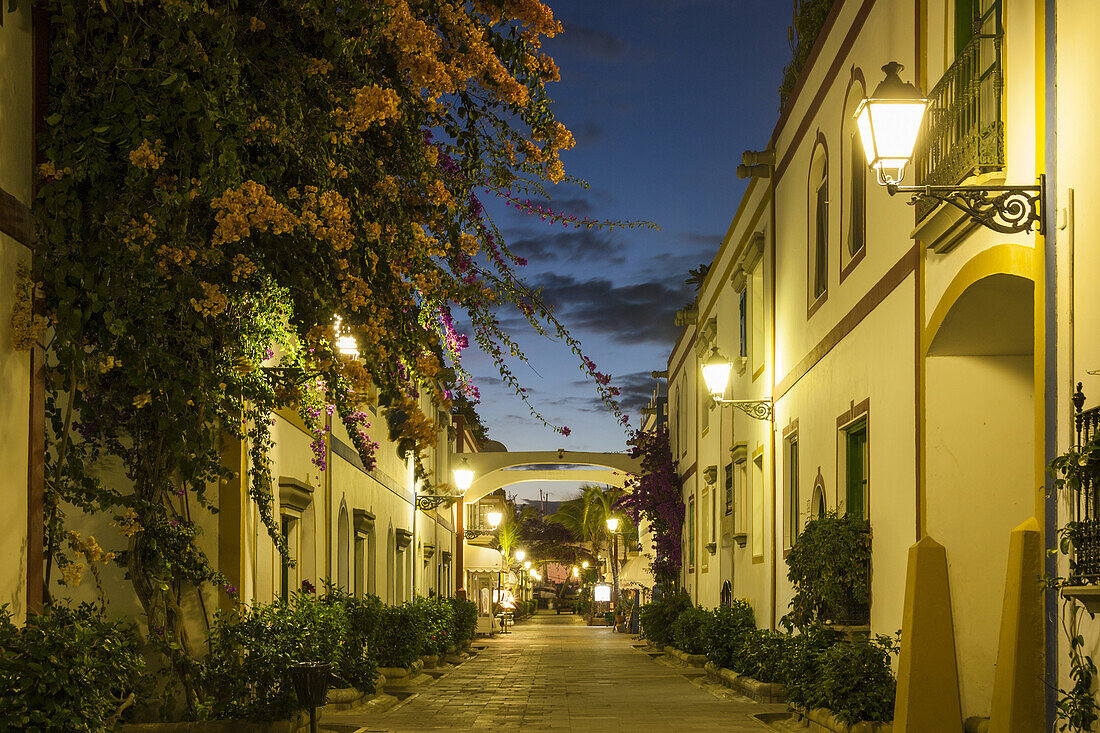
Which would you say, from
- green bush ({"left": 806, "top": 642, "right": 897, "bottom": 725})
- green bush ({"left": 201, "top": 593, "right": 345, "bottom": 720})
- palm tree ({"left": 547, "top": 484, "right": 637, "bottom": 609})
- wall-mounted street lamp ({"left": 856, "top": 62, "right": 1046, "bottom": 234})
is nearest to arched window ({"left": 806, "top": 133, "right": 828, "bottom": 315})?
green bush ({"left": 806, "top": 642, "right": 897, "bottom": 725})

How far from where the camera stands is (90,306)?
637 centimetres

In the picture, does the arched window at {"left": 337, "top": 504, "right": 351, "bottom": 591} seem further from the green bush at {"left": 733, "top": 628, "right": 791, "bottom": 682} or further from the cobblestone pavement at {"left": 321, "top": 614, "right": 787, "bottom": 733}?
the green bush at {"left": 733, "top": 628, "right": 791, "bottom": 682}

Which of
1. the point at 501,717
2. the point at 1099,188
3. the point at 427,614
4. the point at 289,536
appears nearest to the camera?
the point at 1099,188

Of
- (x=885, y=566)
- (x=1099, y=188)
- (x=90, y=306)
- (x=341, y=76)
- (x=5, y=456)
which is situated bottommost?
(x=885, y=566)

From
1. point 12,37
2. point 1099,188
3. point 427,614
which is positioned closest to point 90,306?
point 12,37

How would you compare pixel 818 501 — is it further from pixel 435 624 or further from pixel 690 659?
pixel 435 624

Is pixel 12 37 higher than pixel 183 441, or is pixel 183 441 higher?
pixel 12 37

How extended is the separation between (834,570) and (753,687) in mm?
3671

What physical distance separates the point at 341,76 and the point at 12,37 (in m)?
1.71

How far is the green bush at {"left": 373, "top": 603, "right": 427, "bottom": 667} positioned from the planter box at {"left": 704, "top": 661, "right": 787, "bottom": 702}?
4549mm

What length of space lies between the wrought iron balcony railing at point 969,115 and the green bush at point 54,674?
5.81m

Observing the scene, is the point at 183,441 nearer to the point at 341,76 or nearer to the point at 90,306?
the point at 90,306

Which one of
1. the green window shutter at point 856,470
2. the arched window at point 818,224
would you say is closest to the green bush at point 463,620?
the arched window at point 818,224

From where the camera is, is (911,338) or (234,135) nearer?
(234,135)
